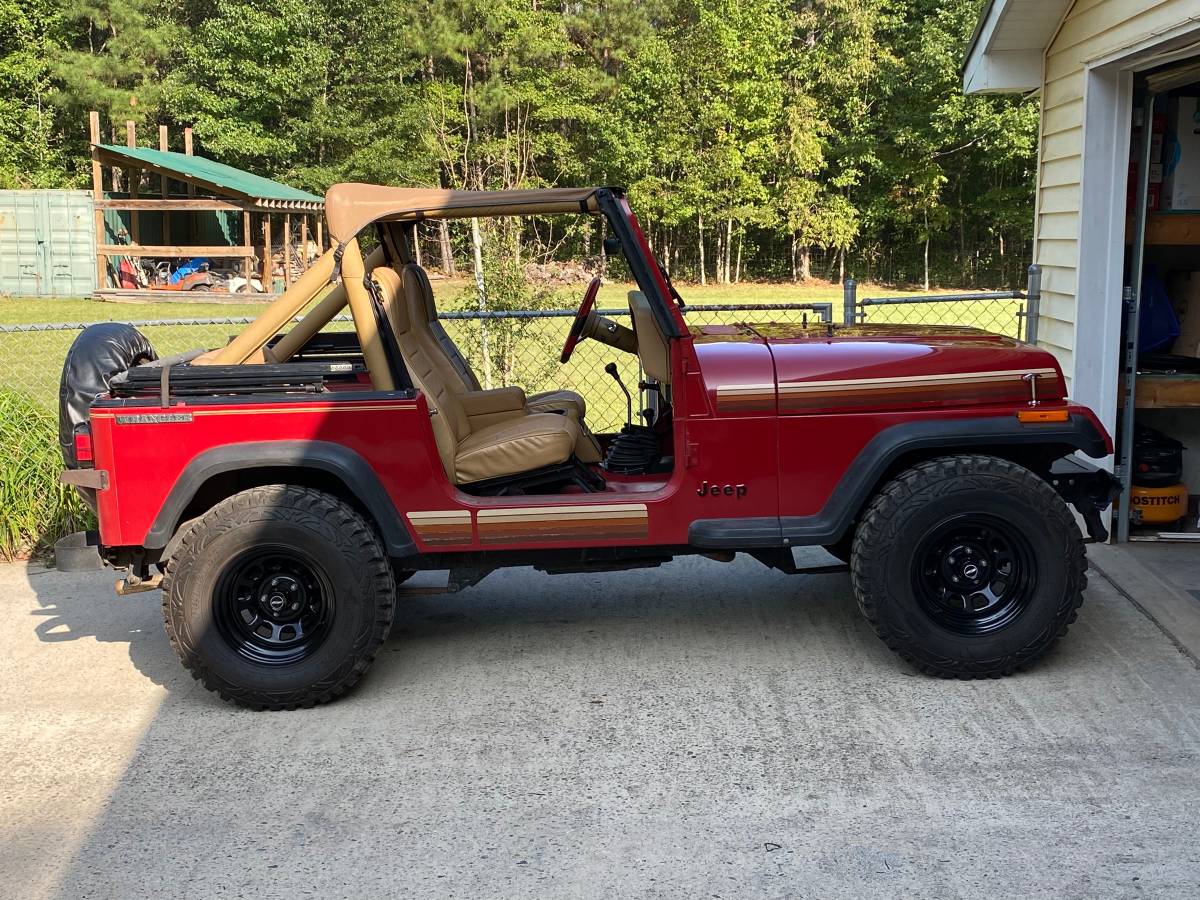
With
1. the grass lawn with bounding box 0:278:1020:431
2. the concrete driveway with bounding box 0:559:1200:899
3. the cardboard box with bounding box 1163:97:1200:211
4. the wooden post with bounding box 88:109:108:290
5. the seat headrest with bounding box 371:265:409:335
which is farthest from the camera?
the wooden post with bounding box 88:109:108:290

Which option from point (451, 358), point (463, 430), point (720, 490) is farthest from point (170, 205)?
point (720, 490)

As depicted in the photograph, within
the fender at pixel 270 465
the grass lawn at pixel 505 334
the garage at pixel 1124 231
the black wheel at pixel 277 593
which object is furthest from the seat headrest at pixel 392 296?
the garage at pixel 1124 231

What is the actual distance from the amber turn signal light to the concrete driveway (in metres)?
1.05

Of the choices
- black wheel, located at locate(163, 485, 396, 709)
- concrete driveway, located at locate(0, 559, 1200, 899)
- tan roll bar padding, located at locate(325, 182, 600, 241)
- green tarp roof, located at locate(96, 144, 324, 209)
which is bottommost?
concrete driveway, located at locate(0, 559, 1200, 899)

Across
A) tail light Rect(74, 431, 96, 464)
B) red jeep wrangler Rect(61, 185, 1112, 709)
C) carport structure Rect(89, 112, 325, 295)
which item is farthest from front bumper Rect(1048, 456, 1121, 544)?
carport structure Rect(89, 112, 325, 295)

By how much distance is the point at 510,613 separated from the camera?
5883mm

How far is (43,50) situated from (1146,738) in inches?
1776

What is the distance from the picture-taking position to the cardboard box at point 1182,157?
6977 mm

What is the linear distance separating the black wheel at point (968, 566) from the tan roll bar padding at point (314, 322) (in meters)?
2.56

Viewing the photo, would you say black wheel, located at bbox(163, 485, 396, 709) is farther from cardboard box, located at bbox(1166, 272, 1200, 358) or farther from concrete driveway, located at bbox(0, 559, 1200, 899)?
cardboard box, located at bbox(1166, 272, 1200, 358)

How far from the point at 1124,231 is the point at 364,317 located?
4.51 meters

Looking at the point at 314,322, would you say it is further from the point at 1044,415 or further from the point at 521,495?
the point at 1044,415

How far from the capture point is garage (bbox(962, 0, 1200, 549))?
6.70m

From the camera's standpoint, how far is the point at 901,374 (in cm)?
475
